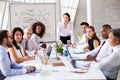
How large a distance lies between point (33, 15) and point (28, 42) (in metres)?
2.04

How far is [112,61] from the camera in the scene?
10.4 ft

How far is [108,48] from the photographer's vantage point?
3920 mm

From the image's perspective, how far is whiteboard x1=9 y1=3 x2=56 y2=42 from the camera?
6938mm

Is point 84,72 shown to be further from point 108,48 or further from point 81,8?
point 81,8

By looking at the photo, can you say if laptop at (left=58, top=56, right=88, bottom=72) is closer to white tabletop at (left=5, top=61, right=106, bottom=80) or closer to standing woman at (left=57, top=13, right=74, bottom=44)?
white tabletop at (left=5, top=61, right=106, bottom=80)

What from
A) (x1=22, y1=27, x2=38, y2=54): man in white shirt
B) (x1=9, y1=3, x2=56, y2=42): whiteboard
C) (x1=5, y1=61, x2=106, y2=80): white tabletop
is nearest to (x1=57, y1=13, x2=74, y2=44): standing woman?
(x1=9, y1=3, x2=56, y2=42): whiteboard

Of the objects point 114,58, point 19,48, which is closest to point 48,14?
point 19,48

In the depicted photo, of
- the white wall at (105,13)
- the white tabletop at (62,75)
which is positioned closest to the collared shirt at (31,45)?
the white tabletop at (62,75)

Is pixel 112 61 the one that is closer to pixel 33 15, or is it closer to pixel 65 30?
pixel 65 30

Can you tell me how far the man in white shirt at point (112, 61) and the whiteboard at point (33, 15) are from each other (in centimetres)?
394

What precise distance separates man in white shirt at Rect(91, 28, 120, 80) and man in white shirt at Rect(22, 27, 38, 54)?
6.53 feet

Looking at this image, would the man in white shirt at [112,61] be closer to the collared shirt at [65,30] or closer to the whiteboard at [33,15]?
the collared shirt at [65,30]

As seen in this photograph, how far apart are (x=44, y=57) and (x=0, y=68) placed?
73 cm

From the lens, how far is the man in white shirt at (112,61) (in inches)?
125
